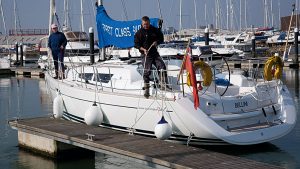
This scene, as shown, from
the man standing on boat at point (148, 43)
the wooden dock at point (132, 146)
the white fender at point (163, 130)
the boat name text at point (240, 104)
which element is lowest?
the wooden dock at point (132, 146)

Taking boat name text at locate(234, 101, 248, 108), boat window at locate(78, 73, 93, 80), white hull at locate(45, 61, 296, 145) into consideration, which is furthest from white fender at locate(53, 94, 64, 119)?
boat name text at locate(234, 101, 248, 108)

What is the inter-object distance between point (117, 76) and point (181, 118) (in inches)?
113

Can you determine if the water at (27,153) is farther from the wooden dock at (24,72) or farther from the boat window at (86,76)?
the wooden dock at (24,72)

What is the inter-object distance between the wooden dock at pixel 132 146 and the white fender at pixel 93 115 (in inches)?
7.2

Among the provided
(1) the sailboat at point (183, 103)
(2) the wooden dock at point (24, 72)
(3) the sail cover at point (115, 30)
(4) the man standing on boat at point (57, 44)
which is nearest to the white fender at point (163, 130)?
(1) the sailboat at point (183, 103)

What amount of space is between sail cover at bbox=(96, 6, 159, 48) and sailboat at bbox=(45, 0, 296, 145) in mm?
34

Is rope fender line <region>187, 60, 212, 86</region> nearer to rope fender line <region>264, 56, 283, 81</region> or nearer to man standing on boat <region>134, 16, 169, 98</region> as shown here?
man standing on boat <region>134, 16, 169, 98</region>

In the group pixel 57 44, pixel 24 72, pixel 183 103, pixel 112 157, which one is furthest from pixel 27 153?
pixel 24 72

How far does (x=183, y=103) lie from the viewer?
10.5 meters

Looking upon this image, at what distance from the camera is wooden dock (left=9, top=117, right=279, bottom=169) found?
831 cm

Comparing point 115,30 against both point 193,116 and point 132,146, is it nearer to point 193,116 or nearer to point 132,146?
point 193,116

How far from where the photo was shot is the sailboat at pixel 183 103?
10.5 meters

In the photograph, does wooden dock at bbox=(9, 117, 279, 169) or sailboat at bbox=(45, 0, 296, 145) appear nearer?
wooden dock at bbox=(9, 117, 279, 169)

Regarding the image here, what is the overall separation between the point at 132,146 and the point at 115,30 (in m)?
6.02
